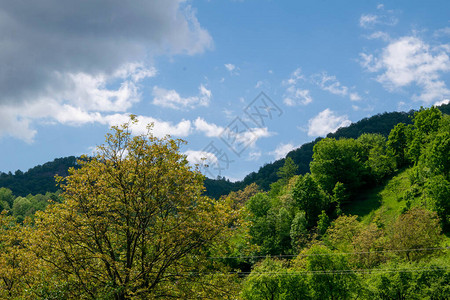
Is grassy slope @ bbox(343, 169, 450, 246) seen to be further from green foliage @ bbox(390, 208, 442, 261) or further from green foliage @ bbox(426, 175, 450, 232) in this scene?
green foliage @ bbox(390, 208, 442, 261)

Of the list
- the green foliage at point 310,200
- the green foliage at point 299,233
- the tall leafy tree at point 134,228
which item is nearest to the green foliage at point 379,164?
the green foliage at point 310,200

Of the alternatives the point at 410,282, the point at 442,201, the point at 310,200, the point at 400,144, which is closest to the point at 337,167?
the point at 310,200

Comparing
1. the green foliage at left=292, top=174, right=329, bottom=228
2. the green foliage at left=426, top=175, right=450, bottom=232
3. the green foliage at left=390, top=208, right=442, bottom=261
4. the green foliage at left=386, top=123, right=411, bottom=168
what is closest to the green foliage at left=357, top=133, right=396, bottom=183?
the green foliage at left=386, top=123, right=411, bottom=168

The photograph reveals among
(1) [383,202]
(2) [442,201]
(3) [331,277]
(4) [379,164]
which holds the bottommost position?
(3) [331,277]

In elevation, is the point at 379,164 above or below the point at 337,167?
above

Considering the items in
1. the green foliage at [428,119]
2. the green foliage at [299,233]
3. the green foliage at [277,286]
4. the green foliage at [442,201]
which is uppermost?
the green foliage at [428,119]

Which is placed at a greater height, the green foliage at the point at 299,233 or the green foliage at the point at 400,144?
the green foliage at the point at 400,144

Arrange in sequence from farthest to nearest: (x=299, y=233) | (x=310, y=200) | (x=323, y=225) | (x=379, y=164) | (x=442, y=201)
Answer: (x=379, y=164)
(x=310, y=200)
(x=323, y=225)
(x=299, y=233)
(x=442, y=201)

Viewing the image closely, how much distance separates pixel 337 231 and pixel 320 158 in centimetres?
3625

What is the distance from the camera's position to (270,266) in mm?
46156

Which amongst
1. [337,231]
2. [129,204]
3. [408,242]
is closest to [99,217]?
[129,204]

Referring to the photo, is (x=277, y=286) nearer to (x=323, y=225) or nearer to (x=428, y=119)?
(x=323, y=225)

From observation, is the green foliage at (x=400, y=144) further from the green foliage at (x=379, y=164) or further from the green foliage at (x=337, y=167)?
the green foliage at (x=337, y=167)

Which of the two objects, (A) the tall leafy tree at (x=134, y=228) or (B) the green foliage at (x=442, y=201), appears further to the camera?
(B) the green foliage at (x=442, y=201)
